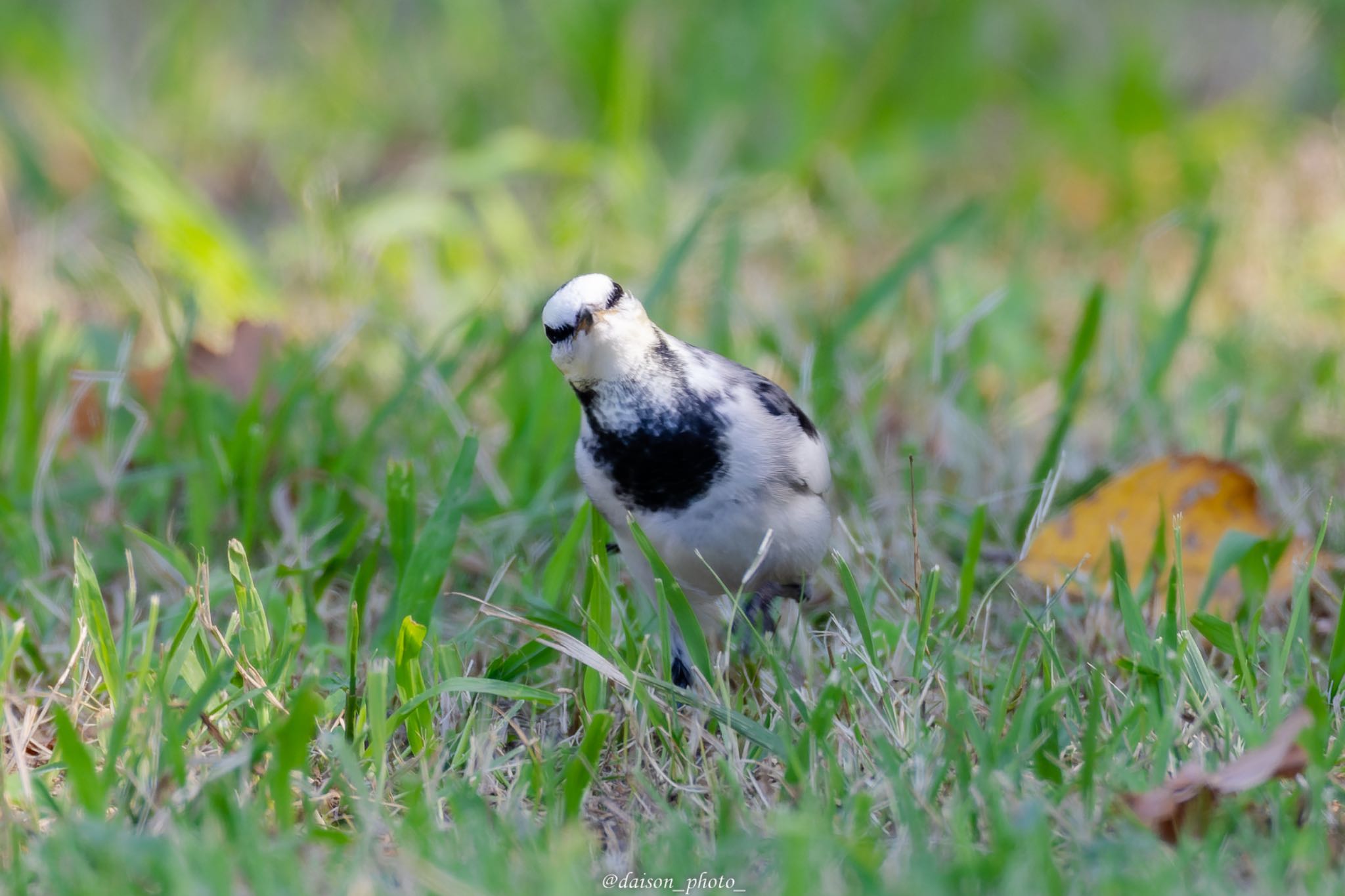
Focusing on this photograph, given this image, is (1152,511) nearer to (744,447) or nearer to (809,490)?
(809,490)

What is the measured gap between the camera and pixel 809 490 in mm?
2303

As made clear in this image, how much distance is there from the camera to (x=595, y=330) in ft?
6.84

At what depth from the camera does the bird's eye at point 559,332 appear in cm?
209

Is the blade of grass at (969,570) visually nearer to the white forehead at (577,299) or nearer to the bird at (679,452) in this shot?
the bird at (679,452)

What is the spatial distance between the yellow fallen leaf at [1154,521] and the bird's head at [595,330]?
3.03ft

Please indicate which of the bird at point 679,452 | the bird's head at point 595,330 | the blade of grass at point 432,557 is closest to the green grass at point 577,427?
the blade of grass at point 432,557

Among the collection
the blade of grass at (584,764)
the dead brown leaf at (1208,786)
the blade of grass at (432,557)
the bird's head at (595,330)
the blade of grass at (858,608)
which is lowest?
the dead brown leaf at (1208,786)

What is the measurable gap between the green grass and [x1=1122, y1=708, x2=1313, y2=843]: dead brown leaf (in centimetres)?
3

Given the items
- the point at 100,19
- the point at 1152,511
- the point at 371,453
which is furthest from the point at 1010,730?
the point at 100,19

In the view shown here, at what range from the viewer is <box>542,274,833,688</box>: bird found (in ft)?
6.97

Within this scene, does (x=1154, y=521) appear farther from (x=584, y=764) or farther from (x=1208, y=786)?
(x=584, y=764)

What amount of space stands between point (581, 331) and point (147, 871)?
0.93 metres

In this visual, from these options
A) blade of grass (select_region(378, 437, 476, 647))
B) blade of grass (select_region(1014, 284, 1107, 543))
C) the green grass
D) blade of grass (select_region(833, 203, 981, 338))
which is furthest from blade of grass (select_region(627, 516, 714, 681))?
blade of grass (select_region(833, 203, 981, 338))

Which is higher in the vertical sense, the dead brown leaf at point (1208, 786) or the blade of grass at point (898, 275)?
the blade of grass at point (898, 275)
